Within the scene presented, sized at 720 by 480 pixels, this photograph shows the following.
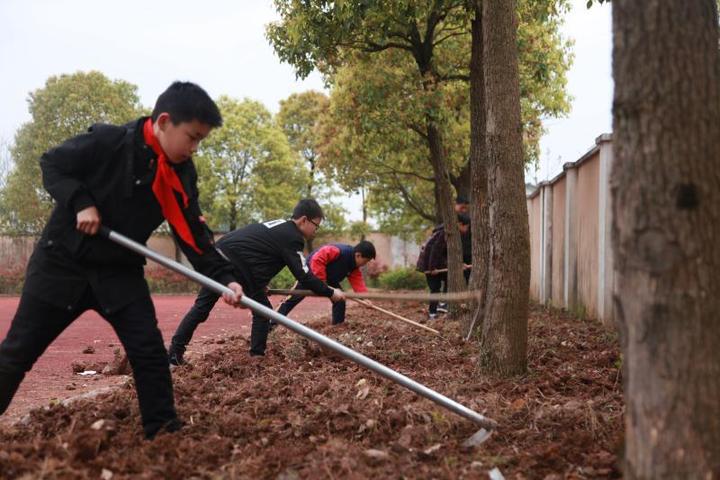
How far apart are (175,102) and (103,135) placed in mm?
385

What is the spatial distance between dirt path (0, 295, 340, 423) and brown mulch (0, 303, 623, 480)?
0.85 m

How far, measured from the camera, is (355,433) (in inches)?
146

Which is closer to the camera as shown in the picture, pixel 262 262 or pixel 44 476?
pixel 44 476

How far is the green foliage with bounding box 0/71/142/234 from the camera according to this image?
31500 mm

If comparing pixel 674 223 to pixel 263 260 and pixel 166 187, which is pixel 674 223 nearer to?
pixel 166 187

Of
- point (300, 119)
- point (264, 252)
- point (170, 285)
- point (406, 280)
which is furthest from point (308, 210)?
point (300, 119)

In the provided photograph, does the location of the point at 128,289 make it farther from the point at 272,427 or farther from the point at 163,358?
the point at 272,427

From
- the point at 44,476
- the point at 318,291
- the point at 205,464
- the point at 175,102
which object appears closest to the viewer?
the point at 44,476

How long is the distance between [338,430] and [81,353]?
220 inches

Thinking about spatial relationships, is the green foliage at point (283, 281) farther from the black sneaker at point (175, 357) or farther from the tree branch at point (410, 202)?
the black sneaker at point (175, 357)

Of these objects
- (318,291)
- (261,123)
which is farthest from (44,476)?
(261,123)

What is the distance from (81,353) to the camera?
27.7 feet

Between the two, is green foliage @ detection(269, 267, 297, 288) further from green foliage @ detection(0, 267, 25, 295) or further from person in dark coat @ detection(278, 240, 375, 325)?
person in dark coat @ detection(278, 240, 375, 325)

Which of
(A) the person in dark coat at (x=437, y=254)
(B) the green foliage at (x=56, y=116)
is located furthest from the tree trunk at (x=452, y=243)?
(B) the green foliage at (x=56, y=116)
